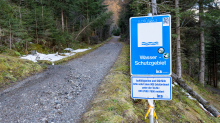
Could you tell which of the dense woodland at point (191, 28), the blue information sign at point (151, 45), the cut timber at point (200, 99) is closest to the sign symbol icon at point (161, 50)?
the blue information sign at point (151, 45)

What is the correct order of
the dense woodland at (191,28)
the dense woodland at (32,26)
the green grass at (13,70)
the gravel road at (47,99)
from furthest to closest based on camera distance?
the dense woodland at (32,26)
the dense woodland at (191,28)
the green grass at (13,70)
the gravel road at (47,99)

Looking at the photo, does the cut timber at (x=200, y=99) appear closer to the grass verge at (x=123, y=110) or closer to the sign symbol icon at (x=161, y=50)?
the grass verge at (x=123, y=110)

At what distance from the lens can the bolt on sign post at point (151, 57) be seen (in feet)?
5.73

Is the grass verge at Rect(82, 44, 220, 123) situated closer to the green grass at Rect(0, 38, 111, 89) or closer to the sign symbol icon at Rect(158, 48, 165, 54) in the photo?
the sign symbol icon at Rect(158, 48, 165, 54)

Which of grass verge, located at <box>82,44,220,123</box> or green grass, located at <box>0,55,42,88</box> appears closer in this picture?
grass verge, located at <box>82,44,220,123</box>

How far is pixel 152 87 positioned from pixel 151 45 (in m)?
0.56

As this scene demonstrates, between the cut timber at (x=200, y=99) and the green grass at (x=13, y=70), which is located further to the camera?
the cut timber at (x=200, y=99)

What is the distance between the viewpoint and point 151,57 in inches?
70.3

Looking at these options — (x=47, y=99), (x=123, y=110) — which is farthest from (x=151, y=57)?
(x=47, y=99)

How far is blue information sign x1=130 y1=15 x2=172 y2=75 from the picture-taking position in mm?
1741

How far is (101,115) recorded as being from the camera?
11.3 ft

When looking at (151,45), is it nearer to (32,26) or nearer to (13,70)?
(13,70)

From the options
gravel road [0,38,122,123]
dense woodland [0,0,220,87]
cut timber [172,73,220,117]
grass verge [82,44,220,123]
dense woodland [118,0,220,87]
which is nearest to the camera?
grass verge [82,44,220,123]

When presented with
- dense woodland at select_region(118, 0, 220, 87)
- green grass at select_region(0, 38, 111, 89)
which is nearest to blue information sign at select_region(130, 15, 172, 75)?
green grass at select_region(0, 38, 111, 89)
